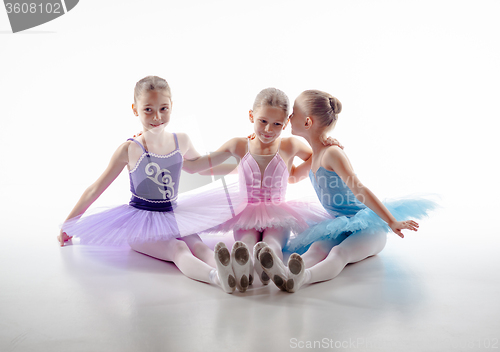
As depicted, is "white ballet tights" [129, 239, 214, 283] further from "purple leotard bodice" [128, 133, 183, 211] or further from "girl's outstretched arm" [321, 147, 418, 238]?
"girl's outstretched arm" [321, 147, 418, 238]

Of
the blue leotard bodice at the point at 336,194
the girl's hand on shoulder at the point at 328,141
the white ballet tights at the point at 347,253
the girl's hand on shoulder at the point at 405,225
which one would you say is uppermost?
the girl's hand on shoulder at the point at 328,141

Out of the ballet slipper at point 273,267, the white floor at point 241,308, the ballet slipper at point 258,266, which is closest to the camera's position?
the white floor at point 241,308

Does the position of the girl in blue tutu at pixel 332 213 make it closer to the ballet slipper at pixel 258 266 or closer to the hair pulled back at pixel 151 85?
the ballet slipper at pixel 258 266

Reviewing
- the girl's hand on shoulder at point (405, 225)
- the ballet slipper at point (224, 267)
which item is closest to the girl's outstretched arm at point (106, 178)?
the ballet slipper at point (224, 267)

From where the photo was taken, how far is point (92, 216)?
2109 mm

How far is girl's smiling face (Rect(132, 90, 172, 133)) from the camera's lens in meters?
2.05

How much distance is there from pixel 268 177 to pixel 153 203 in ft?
1.94

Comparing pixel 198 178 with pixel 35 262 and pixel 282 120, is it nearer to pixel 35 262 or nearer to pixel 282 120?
pixel 282 120

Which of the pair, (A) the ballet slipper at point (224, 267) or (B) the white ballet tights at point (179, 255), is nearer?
(A) the ballet slipper at point (224, 267)

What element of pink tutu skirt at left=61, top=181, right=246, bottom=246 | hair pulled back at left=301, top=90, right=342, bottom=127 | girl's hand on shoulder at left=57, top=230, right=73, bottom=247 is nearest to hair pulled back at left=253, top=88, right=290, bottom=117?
hair pulled back at left=301, top=90, right=342, bottom=127

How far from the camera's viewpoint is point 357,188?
193 centimetres

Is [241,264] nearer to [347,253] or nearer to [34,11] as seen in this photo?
[347,253]

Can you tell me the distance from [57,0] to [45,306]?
142 inches

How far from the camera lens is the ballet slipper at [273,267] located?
1.55 meters
